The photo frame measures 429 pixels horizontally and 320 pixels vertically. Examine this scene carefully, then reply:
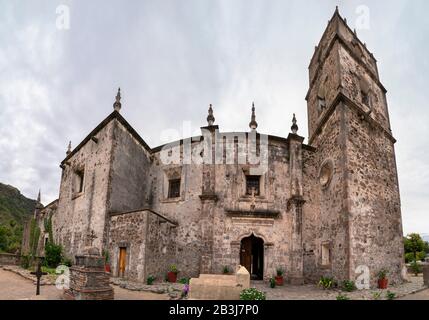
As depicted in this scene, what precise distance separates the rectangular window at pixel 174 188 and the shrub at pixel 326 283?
9112 mm

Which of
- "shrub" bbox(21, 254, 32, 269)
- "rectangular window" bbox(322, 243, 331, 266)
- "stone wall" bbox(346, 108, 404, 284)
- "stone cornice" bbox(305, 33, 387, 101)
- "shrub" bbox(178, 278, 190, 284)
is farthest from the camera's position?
"stone cornice" bbox(305, 33, 387, 101)

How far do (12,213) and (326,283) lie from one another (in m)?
52.8

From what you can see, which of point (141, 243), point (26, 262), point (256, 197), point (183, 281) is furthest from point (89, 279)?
point (26, 262)

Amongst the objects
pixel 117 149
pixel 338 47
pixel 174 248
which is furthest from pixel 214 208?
pixel 338 47

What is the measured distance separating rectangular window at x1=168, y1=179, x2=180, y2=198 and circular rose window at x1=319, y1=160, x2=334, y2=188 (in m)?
8.47

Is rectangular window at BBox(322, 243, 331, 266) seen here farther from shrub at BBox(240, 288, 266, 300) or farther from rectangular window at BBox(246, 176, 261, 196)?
shrub at BBox(240, 288, 266, 300)

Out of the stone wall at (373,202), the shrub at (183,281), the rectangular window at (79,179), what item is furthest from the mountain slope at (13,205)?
the stone wall at (373,202)

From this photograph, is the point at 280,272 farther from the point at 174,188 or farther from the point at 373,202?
the point at 174,188

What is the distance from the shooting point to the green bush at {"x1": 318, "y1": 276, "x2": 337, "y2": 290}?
13.7 m

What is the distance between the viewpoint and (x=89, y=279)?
8.66 m

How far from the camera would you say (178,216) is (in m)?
17.3

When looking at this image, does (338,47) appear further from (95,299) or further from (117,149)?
(95,299)

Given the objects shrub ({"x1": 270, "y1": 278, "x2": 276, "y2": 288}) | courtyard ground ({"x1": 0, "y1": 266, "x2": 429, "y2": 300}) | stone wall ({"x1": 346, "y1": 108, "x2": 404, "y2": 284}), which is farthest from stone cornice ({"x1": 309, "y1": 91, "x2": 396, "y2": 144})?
shrub ({"x1": 270, "y1": 278, "x2": 276, "y2": 288})

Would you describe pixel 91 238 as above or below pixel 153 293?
above
